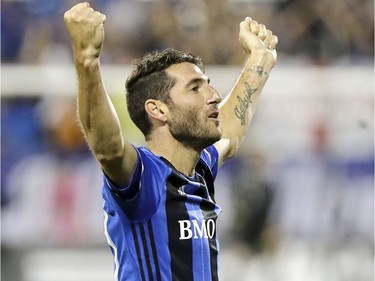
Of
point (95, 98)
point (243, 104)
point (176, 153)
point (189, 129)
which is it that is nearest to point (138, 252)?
point (176, 153)

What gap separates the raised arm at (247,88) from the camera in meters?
5.79

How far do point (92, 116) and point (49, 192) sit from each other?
5698mm

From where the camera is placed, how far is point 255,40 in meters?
5.83

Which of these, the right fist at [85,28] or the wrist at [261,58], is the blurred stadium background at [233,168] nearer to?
the wrist at [261,58]

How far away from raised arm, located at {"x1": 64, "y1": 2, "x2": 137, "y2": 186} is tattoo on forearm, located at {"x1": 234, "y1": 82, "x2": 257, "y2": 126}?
1463 mm

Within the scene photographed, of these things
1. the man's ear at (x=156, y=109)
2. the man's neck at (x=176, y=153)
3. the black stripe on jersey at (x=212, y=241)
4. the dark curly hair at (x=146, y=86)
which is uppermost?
the dark curly hair at (x=146, y=86)

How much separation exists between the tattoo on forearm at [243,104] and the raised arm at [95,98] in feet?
4.80

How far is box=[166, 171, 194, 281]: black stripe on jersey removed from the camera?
4664 mm

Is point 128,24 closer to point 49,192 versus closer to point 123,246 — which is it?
point 49,192

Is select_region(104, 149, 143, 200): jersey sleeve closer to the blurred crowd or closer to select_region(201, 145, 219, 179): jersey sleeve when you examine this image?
select_region(201, 145, 219, 179): jersey sleeve

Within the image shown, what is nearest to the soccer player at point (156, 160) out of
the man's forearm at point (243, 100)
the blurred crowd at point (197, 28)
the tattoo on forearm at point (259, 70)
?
the man's forearm at point (243, 100)

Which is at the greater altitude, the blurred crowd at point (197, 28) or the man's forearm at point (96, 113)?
the blurred crowd at point (197, 28)

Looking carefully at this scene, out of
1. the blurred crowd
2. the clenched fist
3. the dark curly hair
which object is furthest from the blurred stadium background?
the dark curly hair

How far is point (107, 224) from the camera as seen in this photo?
185 inches
